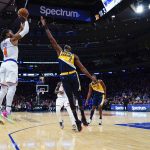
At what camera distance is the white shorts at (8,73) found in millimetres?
5895

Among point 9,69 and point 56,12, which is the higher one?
point 56,12

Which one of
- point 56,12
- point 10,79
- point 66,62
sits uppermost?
point 56,12

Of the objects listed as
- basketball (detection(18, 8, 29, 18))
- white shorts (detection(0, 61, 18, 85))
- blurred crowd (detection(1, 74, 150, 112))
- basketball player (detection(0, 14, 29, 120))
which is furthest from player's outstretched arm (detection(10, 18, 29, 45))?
blurred crowd (detection(1, 74, 150, 112))

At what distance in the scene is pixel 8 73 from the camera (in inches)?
233

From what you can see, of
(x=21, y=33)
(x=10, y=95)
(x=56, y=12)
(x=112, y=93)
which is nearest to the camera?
(x=21, y=33)

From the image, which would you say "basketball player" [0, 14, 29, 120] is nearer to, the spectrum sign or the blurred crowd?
the spectrum sign

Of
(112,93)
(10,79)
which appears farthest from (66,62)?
(112,93)

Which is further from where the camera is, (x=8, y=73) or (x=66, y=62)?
(x=66, y=62)

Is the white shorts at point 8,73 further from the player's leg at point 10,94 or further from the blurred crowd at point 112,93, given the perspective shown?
the blurred crowd at point 112,93

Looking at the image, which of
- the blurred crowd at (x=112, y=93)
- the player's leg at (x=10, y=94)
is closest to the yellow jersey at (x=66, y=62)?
the player's leg at (x=10, y=94)

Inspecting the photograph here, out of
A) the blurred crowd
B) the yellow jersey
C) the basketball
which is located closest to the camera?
the basketball

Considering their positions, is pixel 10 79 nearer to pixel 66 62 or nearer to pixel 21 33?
pixel 21 33

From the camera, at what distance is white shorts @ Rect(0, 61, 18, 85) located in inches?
232

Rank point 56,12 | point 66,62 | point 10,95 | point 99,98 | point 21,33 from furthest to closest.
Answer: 1. point 99,98
2. point 56,12
3. point 66,62
4. point 10,95
5. point 21,33
